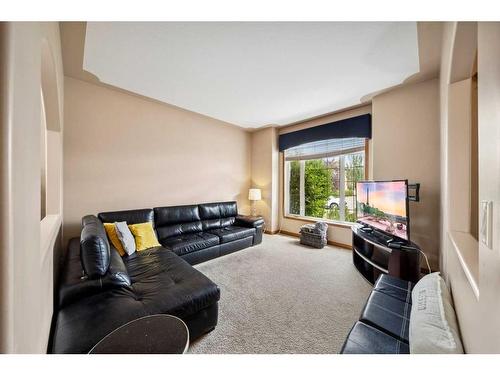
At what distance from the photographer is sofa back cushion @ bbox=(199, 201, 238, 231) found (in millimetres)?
3613

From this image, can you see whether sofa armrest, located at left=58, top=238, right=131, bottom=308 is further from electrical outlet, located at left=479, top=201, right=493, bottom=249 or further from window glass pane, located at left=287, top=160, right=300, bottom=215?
window glass pane, located at left=287, top=160, right=300, bottom=215

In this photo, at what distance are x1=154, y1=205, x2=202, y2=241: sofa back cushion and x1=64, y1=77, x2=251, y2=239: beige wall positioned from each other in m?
0.33

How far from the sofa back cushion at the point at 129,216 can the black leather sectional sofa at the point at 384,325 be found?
9.29ft

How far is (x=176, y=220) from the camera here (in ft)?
10.6

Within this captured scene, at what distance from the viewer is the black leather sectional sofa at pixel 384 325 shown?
0.98 metres

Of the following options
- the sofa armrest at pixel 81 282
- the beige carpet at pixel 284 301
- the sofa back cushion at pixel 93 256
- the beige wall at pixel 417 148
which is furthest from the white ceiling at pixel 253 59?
the beige carpet at pixel 284 301

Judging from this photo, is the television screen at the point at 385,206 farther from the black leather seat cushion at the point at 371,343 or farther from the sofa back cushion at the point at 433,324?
the black leather seat cushion at the point at 371,343

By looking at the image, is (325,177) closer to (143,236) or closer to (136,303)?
(143,236)

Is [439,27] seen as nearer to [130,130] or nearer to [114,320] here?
[114,320]

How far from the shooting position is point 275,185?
4.69 meters

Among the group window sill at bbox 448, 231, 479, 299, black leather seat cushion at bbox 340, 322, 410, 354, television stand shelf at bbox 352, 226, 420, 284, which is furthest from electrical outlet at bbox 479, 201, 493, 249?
television stand shelf at bbox 352, 226, 420, 284

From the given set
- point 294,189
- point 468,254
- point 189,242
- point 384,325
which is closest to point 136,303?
point 189,242

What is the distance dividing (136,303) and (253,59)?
7.91ft
